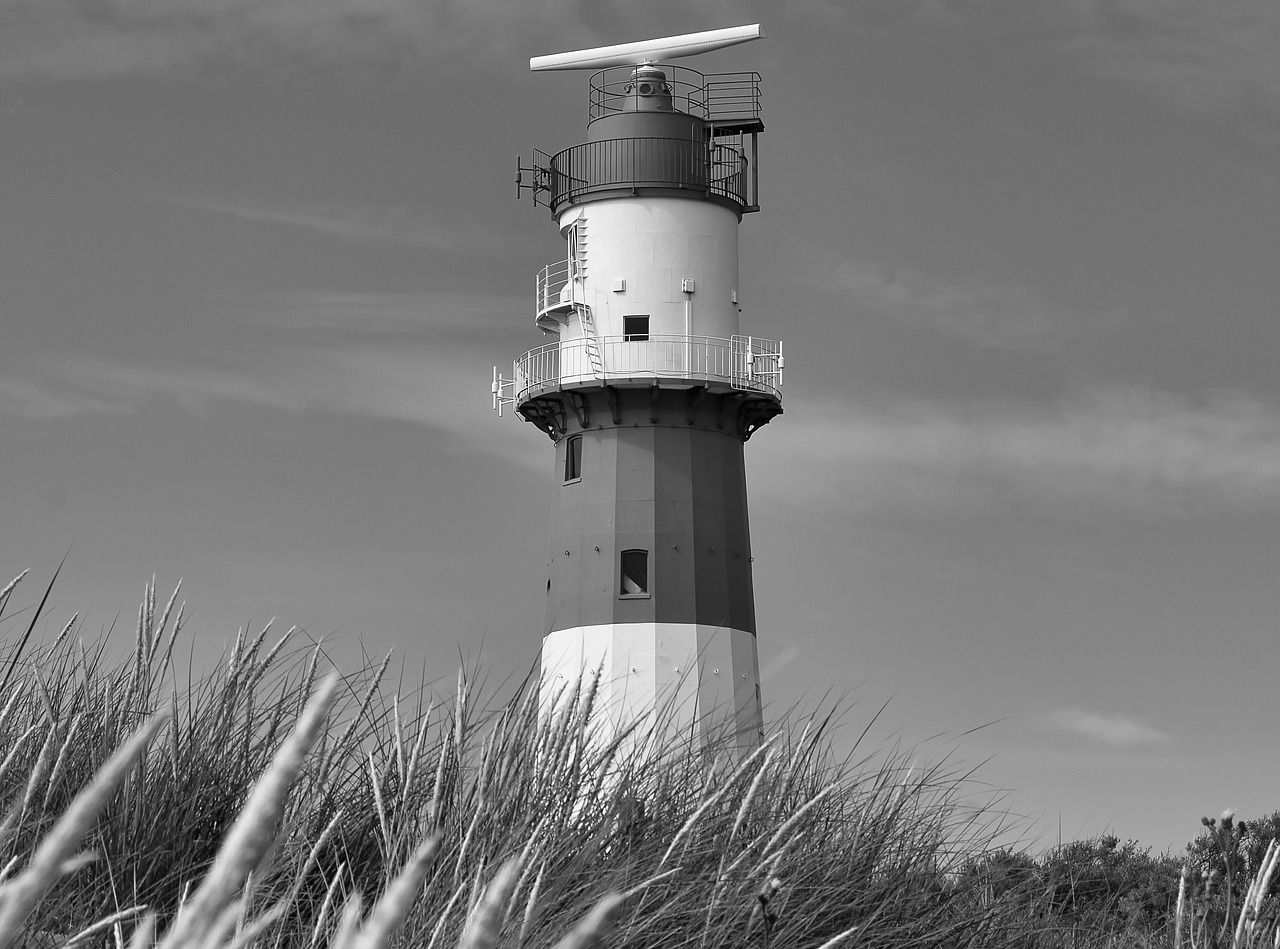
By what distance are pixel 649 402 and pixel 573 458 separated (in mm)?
1897

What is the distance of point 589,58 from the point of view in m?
31.0

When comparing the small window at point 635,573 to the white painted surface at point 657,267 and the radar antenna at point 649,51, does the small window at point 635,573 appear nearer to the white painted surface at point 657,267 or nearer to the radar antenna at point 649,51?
the white painted surface at point 657,267

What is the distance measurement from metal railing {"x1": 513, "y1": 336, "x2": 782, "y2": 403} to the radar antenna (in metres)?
6.06

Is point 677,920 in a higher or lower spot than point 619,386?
lower

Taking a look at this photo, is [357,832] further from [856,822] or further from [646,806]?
[856,822]

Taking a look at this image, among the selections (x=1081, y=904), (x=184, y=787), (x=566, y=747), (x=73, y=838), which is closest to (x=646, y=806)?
(x=566, y=747)

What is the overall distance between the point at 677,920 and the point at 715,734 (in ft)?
6.34

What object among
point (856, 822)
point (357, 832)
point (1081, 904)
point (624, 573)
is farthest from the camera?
point (624, 573)

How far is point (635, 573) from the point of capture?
27.3 m

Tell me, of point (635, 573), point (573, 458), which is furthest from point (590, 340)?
point (635, 573)

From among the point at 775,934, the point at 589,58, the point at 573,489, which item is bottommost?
the point at 775,934

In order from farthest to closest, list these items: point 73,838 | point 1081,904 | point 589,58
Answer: point 589,58 → point 1081,904 → point 73,838

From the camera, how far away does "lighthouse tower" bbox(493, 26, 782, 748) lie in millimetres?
27103

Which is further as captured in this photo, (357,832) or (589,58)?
(589,58)
